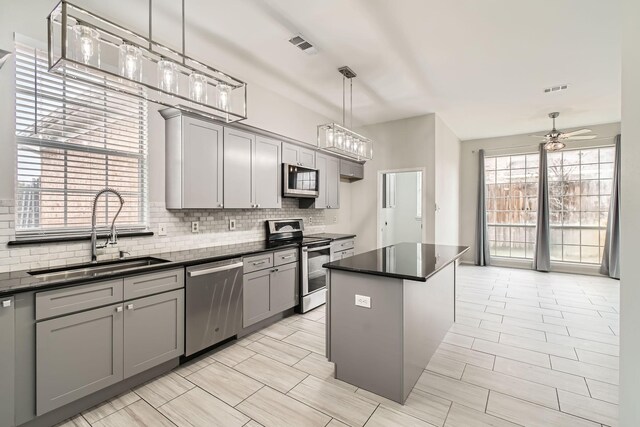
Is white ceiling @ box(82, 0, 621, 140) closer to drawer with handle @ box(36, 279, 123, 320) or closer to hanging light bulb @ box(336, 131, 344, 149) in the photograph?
hanging light bulb @ box(336, 131, 344, 149)

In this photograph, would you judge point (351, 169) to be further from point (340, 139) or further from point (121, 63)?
point (121, 63)

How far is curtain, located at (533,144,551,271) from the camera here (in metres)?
6.46

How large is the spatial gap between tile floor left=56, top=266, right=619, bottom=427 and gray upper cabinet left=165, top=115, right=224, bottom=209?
1.55 m

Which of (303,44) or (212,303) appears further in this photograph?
(303,44)

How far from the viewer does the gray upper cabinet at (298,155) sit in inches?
166

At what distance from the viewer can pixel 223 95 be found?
81.4 inches

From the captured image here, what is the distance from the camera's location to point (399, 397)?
219 cm

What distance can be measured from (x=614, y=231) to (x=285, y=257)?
Answer: 648 cm

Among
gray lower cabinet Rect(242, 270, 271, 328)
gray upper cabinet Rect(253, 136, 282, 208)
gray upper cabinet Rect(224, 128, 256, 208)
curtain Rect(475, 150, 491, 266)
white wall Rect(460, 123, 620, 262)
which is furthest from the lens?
curtain Rect(475, 150, 491, 266)

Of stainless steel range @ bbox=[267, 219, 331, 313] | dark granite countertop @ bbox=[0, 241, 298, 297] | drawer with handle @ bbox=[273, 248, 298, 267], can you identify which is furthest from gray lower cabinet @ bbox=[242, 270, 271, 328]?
stainless steel range @ bbox=[267, 219, 331, 313]

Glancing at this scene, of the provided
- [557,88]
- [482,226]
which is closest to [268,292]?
Answer: [557,88]

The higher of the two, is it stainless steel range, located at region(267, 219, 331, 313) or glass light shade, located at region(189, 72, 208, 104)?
glass light shade, located at region(189, 72, 208, 104)

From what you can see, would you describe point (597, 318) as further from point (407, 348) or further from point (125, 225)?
point (125, 225)

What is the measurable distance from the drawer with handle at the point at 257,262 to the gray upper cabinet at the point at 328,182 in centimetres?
157
